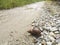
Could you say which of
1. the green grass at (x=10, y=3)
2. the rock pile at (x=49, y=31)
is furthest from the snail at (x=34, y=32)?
the green grass at (x=10, y=3)

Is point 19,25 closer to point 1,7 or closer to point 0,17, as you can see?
point 0,17

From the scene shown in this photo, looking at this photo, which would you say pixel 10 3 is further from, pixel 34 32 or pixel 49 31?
pixel 34 32

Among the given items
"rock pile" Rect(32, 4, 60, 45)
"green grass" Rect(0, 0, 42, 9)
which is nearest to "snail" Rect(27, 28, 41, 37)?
"rock pile" Rect(32, 4, 60, 45)

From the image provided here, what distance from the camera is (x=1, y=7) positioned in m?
8.71

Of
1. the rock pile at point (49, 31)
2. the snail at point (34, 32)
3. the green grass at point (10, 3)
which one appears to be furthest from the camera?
the green grass at point (10, 3)

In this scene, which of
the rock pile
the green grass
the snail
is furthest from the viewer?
the green grass

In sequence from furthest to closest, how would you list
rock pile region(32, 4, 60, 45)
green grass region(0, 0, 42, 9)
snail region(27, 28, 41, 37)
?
green grass region(0, 0, 42, 9) < snail region(27, 28, 41, 37) < rock pile region(32, 4, 60, 45)

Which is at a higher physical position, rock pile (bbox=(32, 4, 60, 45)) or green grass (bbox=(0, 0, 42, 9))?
green grass (bbox=(0, 0, 42, 9))

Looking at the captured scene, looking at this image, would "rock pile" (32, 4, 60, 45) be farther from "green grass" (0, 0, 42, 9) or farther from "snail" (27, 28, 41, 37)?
"green grass" (0, 0, 42, 9)

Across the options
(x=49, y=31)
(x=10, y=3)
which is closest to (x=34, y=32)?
(x=49, y=31)

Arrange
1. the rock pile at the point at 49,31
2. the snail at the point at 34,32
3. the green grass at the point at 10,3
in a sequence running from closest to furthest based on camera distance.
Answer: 1. the rock pile at the point at 49,31
2. the snail at the point at 34,32
3. the green grass at the point at 10,3

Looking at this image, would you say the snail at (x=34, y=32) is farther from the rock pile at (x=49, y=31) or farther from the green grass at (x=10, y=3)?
the green grass at (x=10, y=3)

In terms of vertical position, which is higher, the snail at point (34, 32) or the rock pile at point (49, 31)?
the snail at point (34, 32)

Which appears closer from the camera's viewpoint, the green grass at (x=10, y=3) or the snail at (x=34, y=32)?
the snail at (x=34, y=32)
